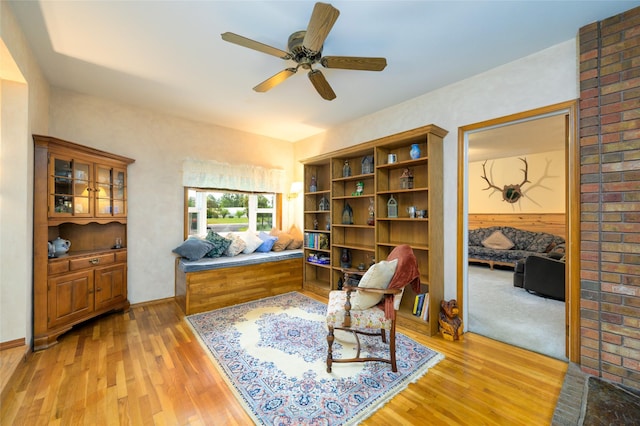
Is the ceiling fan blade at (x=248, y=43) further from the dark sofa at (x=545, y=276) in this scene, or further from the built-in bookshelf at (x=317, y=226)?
the dark sofa at (x=545, y=276)

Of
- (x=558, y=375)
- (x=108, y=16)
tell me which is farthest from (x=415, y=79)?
(x=558, y=375)

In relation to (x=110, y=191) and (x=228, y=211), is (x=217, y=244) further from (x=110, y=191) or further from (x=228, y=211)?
(x=110, y=191)

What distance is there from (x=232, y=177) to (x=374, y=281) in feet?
10.2

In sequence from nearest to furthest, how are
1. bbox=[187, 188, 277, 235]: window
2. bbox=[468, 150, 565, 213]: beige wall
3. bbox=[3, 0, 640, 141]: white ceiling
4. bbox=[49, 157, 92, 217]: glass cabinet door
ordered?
bbox=[3, 0, 640, 141]: white ceiling → bbox=[49, 157, 92, 217]: glass cabinet door → bbox=[187, 188, 277, 235]: window → bbox=[468, 150, 565, 213]: beige wall

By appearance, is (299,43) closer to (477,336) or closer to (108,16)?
(108,16)

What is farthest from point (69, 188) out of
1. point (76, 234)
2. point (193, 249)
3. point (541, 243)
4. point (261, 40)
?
point (541, 243)

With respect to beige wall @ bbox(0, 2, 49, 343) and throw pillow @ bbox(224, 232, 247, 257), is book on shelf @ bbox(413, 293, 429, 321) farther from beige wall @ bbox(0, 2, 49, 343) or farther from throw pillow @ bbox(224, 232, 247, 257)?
beige wall @ bbox(0, 2, 49, 343)

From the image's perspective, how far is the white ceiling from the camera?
1838 millimetres

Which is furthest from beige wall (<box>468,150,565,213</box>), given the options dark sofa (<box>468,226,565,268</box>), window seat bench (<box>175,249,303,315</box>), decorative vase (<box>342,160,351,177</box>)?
window seat bench (<box>175,249,303,315</box>)

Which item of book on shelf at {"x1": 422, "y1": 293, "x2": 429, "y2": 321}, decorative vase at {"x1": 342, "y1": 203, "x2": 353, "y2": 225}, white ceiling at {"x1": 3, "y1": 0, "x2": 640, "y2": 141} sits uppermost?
white ceiling at {"x1": 3, "y1": 0, "x2": 640, "y2": 141}

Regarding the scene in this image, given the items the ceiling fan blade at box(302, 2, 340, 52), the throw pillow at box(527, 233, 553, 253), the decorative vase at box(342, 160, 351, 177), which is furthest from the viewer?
the throw pillow at box(527, 233, 553, 253)

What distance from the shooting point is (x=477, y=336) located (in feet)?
8.92

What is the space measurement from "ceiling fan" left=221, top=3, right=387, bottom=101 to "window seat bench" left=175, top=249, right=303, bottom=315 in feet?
7.53

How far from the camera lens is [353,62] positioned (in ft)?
6.57
